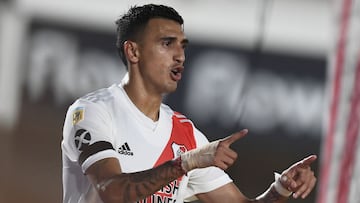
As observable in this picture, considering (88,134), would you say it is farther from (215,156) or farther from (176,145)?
(215,156)

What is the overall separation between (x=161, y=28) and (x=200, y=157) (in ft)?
1.28

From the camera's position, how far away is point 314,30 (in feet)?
13.6

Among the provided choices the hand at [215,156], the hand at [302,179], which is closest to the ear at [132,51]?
the hand at [215,156]

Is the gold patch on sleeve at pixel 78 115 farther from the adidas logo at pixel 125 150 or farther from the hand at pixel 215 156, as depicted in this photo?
the hand at pixel 215 156

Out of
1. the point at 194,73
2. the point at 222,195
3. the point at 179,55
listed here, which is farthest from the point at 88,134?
the point at 194,73

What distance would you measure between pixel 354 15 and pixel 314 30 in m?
1.19

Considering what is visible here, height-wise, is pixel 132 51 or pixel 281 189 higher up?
pixel 132 51

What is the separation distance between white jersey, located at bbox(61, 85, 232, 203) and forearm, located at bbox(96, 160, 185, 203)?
0.07 metres

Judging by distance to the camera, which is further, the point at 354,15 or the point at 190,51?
the point at 190,51

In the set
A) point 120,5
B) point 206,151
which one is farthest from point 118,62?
point 206,151

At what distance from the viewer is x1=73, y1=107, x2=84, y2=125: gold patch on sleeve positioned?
2076 millimetres

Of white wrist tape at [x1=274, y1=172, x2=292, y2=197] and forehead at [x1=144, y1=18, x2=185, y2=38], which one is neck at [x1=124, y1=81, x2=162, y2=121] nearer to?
forehead at [x1=144, y1=18, x2=185, y2=38]

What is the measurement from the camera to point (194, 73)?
4.20 metres

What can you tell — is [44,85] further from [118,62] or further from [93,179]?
[93,179]
